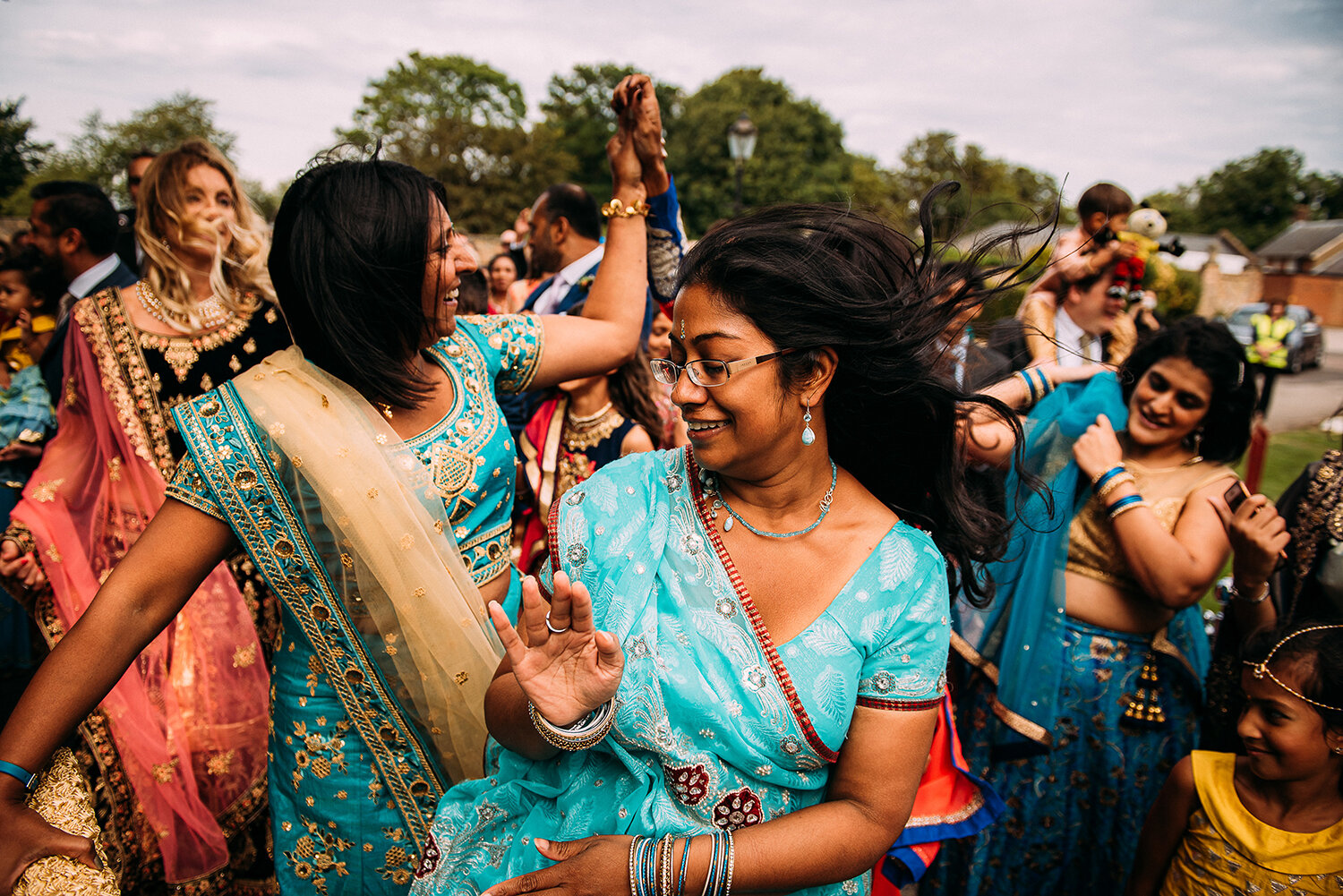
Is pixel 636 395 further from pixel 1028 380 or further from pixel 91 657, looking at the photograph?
pixel 91 657

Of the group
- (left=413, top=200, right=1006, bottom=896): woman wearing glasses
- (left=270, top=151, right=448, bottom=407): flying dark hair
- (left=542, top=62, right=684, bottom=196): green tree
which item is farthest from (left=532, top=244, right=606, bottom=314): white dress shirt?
(left=542, top=62, right=684, bottom=196): green tree

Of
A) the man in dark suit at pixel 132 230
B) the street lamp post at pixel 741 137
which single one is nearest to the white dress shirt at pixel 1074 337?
the man in dark suit at pixel 132 230

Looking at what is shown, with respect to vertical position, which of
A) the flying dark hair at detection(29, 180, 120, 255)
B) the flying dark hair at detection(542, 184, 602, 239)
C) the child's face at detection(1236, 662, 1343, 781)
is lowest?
the child's face at detection(1236, 662, 1343, 781)

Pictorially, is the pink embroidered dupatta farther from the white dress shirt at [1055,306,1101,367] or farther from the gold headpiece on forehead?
the white dress shirt at [1055,306,1101,367]

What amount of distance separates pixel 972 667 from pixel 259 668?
7.55 ft

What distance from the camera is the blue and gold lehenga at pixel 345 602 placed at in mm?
1443

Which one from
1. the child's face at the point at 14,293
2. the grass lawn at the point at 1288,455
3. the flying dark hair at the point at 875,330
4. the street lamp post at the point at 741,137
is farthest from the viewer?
the street lamp post at the point at 741,137

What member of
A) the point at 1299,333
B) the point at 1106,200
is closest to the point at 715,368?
the point at 1106,200

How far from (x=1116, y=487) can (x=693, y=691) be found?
1.70m

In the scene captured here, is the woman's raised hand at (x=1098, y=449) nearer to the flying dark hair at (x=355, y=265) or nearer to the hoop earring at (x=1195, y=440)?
the hoop earring at (x=1195, y=440)

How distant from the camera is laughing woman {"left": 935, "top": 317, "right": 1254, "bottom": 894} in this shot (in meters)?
2.37

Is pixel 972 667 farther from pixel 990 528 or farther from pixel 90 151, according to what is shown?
pixel 90 151

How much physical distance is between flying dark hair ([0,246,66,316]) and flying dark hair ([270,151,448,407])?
4.06 metres

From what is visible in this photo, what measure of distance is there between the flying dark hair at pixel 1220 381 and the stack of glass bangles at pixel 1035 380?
23 cm
